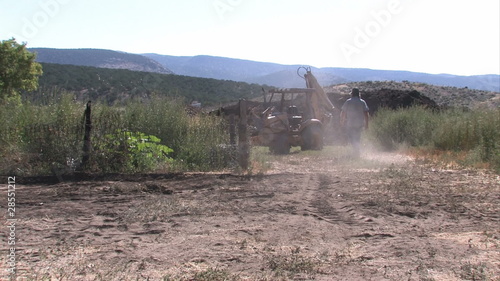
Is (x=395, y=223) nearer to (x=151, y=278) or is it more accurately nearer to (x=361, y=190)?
(x=361, y=190)

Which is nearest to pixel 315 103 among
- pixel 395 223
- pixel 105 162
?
pixel 105 162

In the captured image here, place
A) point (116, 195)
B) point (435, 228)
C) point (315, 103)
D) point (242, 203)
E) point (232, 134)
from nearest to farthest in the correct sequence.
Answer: point (435, 228), point (242, 203), point (116, 195), point (232, 134), point (315, 103)

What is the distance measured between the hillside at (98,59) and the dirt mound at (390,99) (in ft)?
183

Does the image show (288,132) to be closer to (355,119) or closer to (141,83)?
(355,119)

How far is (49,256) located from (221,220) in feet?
6.30

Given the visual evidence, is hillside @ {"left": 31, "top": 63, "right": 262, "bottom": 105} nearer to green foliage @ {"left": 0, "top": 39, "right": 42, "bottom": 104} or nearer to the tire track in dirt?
green foliage @ {"left": 0, "top": 39, "right": 42, "bottom": 104}

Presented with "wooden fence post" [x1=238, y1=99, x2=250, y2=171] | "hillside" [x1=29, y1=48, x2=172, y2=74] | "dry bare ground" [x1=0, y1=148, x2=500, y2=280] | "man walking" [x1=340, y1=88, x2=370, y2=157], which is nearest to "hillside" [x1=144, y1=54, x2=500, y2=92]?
"hillside" [x1=29, y1=48, x2=172, y2=74]

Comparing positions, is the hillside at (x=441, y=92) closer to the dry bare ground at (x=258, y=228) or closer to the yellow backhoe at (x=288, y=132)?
the yellow backhoe at (x=288, y=132)

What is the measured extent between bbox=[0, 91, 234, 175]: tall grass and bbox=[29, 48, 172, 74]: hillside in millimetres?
66824

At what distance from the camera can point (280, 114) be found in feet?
47.9

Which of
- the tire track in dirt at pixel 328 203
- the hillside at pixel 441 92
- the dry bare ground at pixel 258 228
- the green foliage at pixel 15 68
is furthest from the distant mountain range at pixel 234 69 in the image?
the dry bare ground at pixel 258 228

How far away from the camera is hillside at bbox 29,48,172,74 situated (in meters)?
76.1

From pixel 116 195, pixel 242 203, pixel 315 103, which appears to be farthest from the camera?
pixel 315 103

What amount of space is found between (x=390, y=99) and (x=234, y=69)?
105 m
